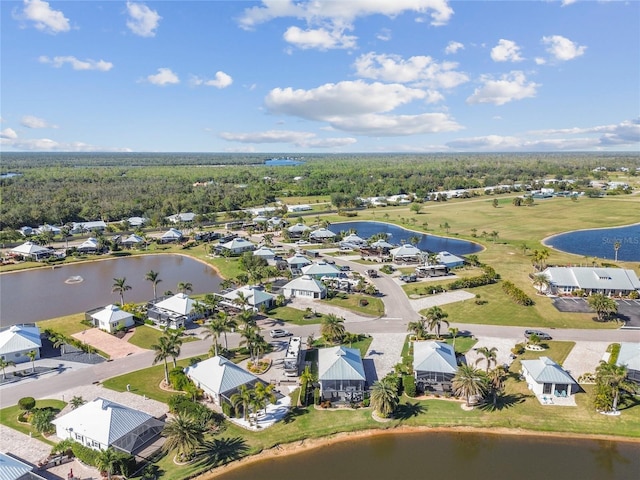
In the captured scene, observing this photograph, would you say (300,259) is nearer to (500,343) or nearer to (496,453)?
(500,343)

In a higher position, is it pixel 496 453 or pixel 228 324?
pixel 228 324

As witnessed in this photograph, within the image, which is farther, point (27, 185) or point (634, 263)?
point (27, 185)

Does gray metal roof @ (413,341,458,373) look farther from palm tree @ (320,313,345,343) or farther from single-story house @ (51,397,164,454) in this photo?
single-story house @ (51,397,164,454)

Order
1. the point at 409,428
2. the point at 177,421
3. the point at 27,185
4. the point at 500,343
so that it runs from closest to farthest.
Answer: the point at 177,421 → the point at 409,428 → the point at 500,343 → the point at 27,185

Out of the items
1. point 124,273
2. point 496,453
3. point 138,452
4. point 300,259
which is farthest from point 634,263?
point 124,273

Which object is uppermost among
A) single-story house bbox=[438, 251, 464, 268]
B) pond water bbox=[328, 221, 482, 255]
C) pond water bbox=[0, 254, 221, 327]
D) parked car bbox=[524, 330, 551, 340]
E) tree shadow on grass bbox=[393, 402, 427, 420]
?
single-story house bbox=[438, 251, 464, 268]

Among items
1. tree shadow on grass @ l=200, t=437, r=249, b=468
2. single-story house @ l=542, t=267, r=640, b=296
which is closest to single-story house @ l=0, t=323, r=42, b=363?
tree shadow on grass @ l=200, t=437, r=249, b=468

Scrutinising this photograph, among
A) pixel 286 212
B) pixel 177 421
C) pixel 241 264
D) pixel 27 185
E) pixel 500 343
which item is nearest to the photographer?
pixel 177 421
